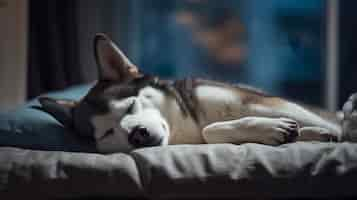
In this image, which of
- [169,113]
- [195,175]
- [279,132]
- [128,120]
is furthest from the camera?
[169,113]

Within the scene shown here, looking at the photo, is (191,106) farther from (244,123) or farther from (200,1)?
(200,1)

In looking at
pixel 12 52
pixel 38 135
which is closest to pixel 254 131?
pixel 38 135

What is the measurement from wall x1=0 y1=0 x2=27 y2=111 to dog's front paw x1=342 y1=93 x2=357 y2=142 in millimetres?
1982

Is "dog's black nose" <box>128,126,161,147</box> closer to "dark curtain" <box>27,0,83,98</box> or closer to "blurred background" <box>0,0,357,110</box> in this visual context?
"dark curtain" <box>27,0,83,98</box>

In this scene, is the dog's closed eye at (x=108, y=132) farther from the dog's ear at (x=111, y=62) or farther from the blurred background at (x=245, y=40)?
the blurred background at (x=245, y=40)

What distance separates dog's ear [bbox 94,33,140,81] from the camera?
4.42 ft

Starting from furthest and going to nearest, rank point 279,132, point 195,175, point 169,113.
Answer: point 169,113 → point 279,132 → point 195,175

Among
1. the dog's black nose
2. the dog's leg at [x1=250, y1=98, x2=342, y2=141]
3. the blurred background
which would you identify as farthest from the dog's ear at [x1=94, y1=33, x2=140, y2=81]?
the blurred background

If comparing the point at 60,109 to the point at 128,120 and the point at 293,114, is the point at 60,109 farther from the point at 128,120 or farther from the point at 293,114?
the point at 293,114

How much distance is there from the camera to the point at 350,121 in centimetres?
119

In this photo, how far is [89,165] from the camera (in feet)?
3.08

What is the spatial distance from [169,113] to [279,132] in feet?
1.13

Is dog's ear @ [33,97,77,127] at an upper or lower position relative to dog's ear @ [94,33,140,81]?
lower

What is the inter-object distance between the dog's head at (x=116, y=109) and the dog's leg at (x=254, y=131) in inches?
5.0
